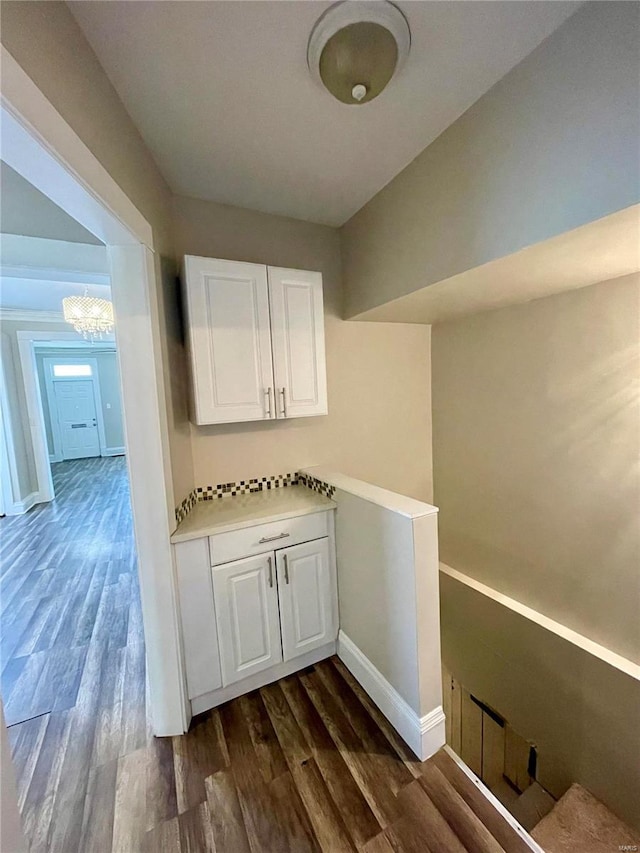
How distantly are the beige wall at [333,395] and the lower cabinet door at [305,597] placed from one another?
606 mm

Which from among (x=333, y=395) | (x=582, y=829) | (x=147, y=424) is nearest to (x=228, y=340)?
(x=147, y=424)

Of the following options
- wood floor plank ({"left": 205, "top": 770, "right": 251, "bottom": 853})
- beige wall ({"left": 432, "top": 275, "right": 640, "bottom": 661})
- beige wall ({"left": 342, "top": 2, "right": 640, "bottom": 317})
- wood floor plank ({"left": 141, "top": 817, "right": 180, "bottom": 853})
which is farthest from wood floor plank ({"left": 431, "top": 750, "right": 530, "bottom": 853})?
beige wall ({"left": 342, "top": 2, "right": 640, "bottom": 317})

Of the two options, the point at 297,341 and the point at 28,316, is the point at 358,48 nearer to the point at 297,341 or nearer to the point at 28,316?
the point at 297,341

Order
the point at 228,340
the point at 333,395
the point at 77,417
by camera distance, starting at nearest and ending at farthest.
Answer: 1. the point at 228,340
2. the point at 333,395
3. the point at 77,417

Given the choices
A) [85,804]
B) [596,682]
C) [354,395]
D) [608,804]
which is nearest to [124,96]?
[354,395]

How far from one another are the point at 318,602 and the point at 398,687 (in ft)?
1.83

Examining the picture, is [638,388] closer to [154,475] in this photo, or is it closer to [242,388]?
[242,388]

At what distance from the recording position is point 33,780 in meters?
1.34

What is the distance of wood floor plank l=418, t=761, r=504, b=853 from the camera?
1.11 metres

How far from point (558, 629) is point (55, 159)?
3.07 m

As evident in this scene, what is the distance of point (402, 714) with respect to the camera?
1.45 m

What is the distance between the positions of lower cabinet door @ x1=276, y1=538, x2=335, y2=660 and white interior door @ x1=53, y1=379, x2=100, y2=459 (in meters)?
8.52

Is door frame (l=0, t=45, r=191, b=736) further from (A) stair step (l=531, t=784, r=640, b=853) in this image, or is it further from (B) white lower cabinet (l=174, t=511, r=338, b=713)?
(A) stair step (l=531, t=784, r=640, b=853)

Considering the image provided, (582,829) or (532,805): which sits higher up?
(582,829)
